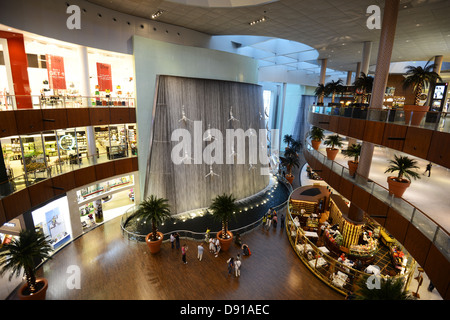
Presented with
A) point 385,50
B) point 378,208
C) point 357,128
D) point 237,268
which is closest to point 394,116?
point 357,128

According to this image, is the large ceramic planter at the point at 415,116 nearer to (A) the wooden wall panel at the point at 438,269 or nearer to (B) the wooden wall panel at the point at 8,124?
(A) the wooden wall panel at the point at 438,269

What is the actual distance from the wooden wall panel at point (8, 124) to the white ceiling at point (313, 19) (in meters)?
8.23

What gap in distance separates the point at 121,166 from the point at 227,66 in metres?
11.1

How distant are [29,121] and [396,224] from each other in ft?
53.0

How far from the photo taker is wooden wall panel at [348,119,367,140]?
35.8 ft

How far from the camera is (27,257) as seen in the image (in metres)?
8.42

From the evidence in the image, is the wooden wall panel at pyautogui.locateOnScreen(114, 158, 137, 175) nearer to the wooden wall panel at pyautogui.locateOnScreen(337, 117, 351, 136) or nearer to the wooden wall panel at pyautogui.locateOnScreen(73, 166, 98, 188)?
the wooden wall panel at pyautogui.locateOnScreen(73, 166, 98, 188)

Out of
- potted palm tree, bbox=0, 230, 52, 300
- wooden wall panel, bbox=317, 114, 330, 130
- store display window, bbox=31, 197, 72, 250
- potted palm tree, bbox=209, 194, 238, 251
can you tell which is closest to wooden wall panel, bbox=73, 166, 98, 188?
store display window, bbox=31, 197, 72, 250

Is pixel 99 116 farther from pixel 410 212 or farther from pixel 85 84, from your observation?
pixel 410 212

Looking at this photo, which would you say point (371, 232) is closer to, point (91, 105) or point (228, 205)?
point (228, 205)

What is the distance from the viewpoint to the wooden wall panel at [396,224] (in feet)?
28.5

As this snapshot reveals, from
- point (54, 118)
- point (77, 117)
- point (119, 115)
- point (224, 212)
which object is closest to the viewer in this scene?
point (54, 118)

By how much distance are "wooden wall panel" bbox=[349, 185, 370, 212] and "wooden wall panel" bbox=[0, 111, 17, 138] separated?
51.5ft

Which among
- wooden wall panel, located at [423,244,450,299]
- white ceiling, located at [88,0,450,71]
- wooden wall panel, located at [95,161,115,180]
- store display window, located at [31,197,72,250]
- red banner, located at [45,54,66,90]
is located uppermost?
white ceiling, located at [88,0,450,71]
